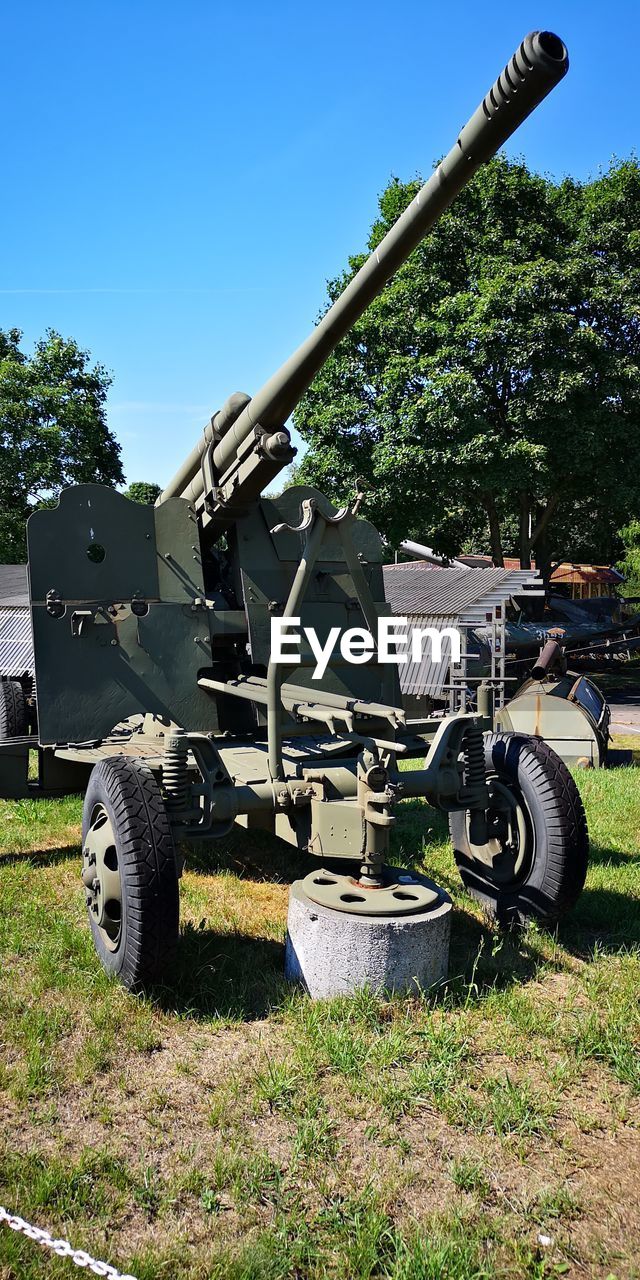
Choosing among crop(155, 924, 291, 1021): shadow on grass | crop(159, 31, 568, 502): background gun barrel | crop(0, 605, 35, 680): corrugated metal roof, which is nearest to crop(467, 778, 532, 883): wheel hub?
crop(155, 924, 291, 1021): shadow on grass

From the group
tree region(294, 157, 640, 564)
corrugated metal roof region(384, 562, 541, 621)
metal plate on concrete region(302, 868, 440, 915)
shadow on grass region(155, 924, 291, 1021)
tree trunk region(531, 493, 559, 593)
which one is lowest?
shadow on grass region(155, 924, 291, 1021)

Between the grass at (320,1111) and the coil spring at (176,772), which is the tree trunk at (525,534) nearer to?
the grass at (320,1111)

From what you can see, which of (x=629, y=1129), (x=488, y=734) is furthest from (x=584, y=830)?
(x=629, y=1129)

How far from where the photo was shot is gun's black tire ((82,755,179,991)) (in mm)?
3441

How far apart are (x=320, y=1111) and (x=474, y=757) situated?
179 centimetres

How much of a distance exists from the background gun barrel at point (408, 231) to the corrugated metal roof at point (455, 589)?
4.82m

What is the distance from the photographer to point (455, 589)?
10750 mm

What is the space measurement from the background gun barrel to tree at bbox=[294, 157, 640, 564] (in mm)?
9693

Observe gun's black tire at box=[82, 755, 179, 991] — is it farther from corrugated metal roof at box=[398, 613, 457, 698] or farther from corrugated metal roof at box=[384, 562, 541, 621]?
corrugated metal roof at box=[384, 562, 541, 621]

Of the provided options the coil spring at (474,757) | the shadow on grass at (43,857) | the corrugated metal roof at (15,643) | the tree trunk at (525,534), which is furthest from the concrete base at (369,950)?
the tree trunk at (525,534)

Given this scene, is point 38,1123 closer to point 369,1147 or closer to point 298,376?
point 369,1147

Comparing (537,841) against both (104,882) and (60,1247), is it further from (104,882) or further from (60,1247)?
(60,1247)

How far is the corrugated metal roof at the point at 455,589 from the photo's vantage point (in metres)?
10.2

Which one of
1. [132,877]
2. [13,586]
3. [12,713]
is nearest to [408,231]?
[132,877]
